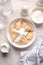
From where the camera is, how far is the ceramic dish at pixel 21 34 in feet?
3.94

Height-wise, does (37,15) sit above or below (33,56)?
above

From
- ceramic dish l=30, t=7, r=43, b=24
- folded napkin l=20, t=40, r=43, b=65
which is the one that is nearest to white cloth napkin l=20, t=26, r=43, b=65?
folded napkin l=20, t=40, r=43, b=65

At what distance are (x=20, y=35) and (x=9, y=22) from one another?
85 mm

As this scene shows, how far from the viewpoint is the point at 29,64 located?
3.81 feet

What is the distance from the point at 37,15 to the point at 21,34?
0.13m

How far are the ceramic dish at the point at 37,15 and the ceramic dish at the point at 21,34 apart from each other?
0.03 m

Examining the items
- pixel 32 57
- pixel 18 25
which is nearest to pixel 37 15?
pixel 18 25

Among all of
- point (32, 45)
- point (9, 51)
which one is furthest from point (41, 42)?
point (9, 51)

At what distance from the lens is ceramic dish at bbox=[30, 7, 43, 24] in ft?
4.07

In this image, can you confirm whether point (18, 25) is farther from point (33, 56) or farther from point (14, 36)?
point (33, 56)

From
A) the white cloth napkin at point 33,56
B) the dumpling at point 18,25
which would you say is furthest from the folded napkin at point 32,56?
the dumpling at point 18,25

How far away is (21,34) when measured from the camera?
3.96 feet

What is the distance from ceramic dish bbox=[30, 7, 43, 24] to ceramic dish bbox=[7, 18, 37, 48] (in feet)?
0.09

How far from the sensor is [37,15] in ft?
4.14
